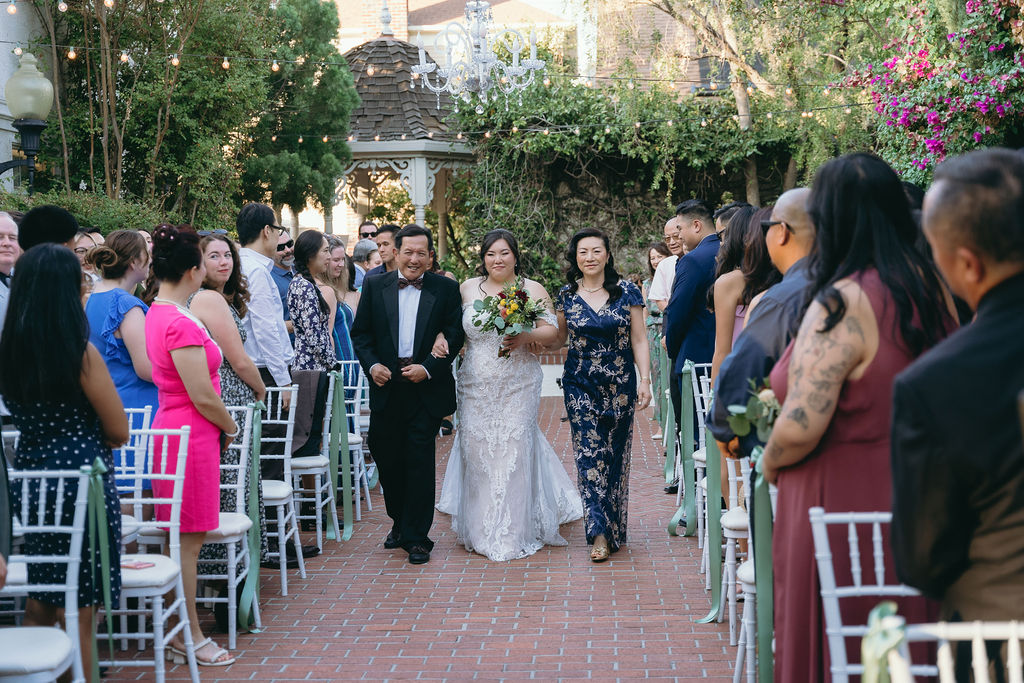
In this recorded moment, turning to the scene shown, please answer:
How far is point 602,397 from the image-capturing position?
23.2 feet

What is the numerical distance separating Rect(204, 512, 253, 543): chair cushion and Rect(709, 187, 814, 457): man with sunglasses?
260 cm

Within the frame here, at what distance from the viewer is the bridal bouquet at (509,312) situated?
6.96m

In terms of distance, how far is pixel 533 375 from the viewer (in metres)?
7.34

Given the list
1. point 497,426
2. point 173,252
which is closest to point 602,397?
point 497,426

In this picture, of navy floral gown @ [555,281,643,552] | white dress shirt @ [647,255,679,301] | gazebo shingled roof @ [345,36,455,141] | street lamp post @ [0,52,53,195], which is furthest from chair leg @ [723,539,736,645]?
gazebo shingled roof @ [345,36,455,141]

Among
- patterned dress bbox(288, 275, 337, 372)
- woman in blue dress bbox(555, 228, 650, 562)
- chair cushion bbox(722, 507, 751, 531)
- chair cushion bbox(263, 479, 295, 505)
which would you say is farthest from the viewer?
patterned dress bbox(288, 275, 337, 372)

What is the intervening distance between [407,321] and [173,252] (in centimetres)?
245

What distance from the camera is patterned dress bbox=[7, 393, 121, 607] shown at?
394 centimetres

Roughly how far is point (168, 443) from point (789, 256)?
2976mm

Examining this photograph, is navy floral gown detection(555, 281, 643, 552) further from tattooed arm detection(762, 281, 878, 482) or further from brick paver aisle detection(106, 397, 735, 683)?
tattooed arm detection(762, 281, 878, 482)

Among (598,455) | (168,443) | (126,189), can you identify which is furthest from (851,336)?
(126,189)

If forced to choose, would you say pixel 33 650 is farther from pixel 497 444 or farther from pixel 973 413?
pixel 497 444

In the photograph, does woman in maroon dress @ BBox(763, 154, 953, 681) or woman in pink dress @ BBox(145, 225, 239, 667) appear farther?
woman in pink dress @ BBox(145, 225, 239, 667)

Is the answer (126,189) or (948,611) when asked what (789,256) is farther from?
(126,189)
